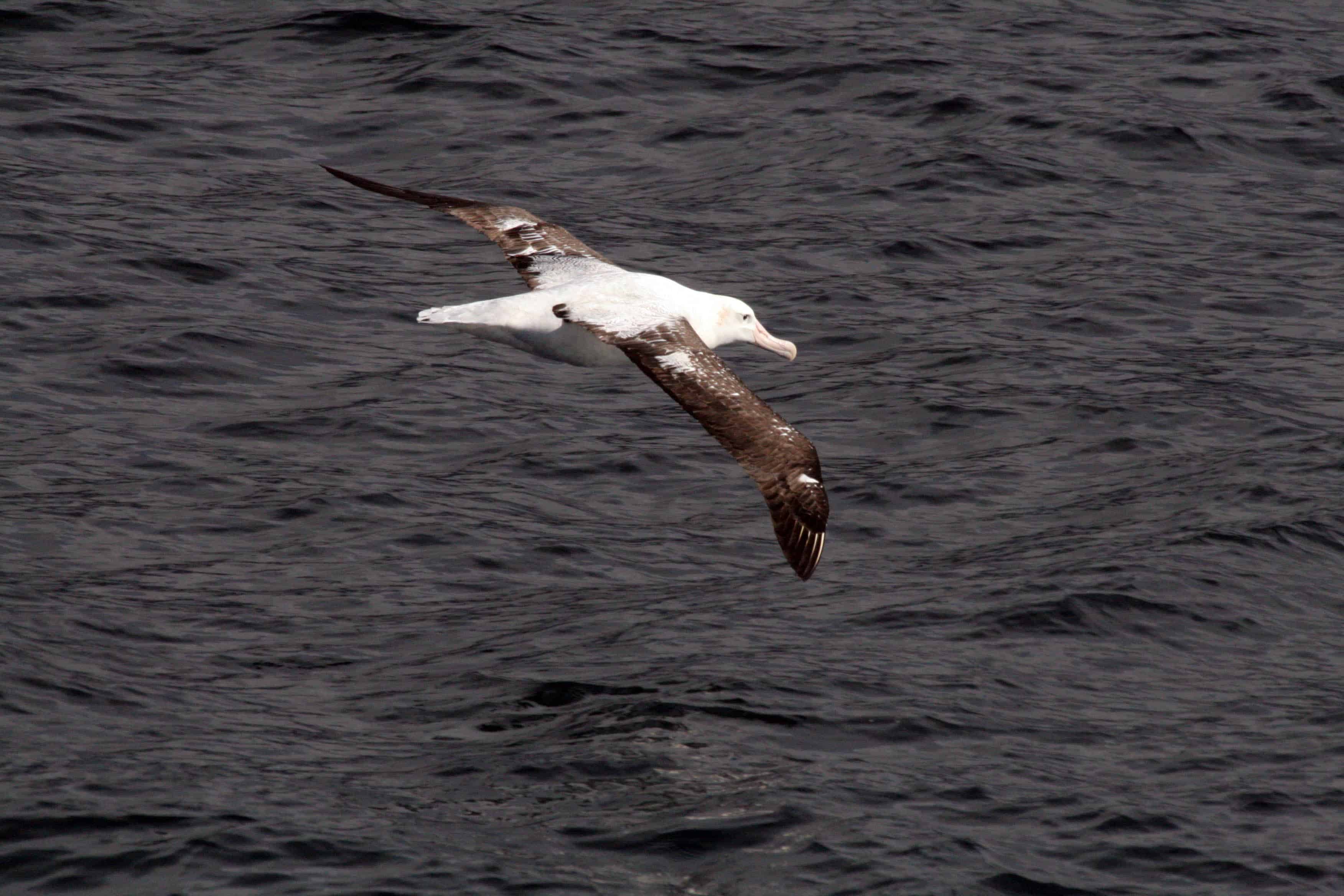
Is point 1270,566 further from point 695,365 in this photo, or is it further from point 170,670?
point 170,670

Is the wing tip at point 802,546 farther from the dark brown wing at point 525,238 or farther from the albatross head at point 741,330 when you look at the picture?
the dark brown wing at point 525,238

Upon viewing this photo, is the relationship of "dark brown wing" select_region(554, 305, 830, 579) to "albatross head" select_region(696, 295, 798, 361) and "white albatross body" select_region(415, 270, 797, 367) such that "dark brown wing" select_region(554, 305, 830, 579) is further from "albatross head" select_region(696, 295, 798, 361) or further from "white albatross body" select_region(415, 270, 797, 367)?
"albatross head" select_region(696, 295, 798, 361)

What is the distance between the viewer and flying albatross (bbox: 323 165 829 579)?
11586mm

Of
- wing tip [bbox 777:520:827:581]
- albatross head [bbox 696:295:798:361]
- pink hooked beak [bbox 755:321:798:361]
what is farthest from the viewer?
pink hooked beak [bbox 755:321:798:361]

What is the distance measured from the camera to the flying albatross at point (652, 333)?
11.6 meters

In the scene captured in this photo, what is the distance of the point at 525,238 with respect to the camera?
1480 cm

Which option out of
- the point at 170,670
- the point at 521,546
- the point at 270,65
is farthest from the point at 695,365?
the point at 270,65

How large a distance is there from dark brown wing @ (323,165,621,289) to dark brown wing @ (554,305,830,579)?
1591mm

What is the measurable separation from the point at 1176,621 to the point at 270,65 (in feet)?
42.5

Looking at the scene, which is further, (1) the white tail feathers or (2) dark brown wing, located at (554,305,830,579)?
(1) the white tail feathers

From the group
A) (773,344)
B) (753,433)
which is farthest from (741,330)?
(753,433)

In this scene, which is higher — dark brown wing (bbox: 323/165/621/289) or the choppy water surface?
dark brown wing (bbox: 323/165/621/289)

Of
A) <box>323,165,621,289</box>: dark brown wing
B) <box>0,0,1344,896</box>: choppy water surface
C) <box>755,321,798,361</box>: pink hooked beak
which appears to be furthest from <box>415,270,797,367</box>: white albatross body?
<box>0,0,1344,896</box>: choppy water surface

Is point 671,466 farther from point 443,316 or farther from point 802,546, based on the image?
point 802,546
